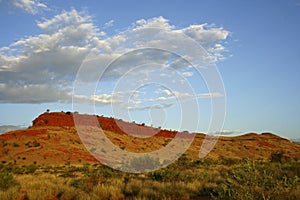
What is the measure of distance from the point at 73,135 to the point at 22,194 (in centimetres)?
4323

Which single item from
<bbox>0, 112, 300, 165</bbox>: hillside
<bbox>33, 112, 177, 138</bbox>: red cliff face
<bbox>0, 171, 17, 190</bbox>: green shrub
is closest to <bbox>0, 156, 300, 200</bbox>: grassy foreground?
<bbox>0, 171, 17, 190</bbox>: green shrub

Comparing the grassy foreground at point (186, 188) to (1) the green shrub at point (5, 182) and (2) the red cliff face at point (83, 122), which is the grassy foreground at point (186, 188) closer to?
(1) the green shrub at point (5, 182)

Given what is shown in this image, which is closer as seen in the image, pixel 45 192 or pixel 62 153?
pixel 45 192

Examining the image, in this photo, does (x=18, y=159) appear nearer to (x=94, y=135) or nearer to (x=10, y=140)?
(x=10, y=140)

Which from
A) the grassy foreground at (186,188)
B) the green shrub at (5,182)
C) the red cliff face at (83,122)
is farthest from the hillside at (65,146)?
the grassy foreground at (186,188)

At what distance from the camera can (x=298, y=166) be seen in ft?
50.5

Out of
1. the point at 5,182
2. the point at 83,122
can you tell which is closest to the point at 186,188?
the point at 5,182

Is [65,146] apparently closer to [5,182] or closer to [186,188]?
[5,182]

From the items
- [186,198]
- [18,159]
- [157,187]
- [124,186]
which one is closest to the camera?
[186,198]

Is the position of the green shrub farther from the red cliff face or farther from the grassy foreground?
the red cliff face

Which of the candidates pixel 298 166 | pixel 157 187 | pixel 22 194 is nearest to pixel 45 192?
pixel 22 194


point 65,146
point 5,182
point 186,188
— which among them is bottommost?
point 5,182

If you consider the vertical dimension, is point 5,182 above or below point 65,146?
below

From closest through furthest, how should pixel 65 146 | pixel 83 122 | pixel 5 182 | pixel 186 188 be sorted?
pixel 186 188 → pixel 5 182 → pixel 65 146 → pixel 83 122
